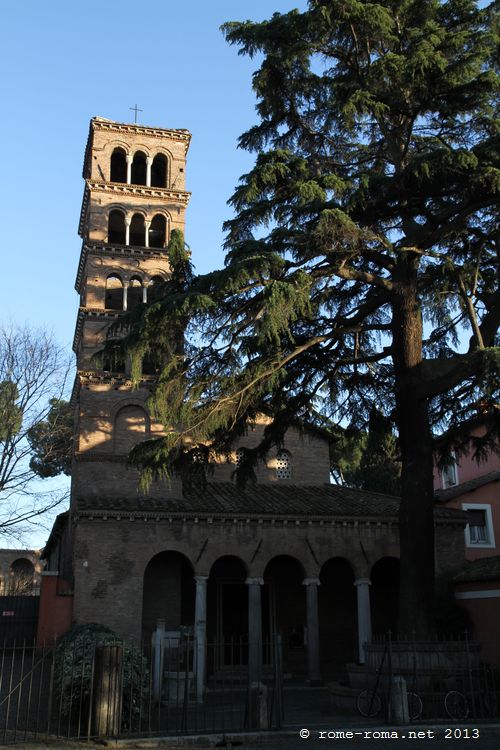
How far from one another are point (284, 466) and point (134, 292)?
8.23 m

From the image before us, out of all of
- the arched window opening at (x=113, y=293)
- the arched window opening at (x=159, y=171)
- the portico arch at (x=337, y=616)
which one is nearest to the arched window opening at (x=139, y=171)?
the arched window opening at (x=159, y=171)

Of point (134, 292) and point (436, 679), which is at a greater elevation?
point (134, 292)

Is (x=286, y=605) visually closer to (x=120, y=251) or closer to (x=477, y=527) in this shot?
(x=477, y=527)

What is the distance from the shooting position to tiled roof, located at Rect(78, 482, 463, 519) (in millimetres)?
21234

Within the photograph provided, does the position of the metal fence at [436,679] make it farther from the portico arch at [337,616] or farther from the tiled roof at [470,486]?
the tiled roof at [470,486]

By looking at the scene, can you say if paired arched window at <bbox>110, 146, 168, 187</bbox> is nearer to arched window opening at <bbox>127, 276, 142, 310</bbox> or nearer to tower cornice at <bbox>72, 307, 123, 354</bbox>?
arched window opening at <bbox>127, 276, 142, 310</bbox>

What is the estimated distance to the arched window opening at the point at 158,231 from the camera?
1073 inches

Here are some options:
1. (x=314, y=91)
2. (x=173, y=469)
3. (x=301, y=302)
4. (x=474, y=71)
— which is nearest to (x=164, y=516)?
(x=173, y=469)

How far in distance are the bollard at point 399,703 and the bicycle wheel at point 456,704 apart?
1.16 m

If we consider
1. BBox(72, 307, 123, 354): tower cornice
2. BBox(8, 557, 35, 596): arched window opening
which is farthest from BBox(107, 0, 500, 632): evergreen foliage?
BBox(8, 557, 35, 596): arched window opening

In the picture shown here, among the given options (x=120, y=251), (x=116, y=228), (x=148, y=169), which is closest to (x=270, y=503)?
(x=120, y=251)

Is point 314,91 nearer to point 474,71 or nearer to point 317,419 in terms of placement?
point 474,71

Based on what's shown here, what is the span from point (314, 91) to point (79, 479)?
43.1ft

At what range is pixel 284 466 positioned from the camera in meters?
27.2
